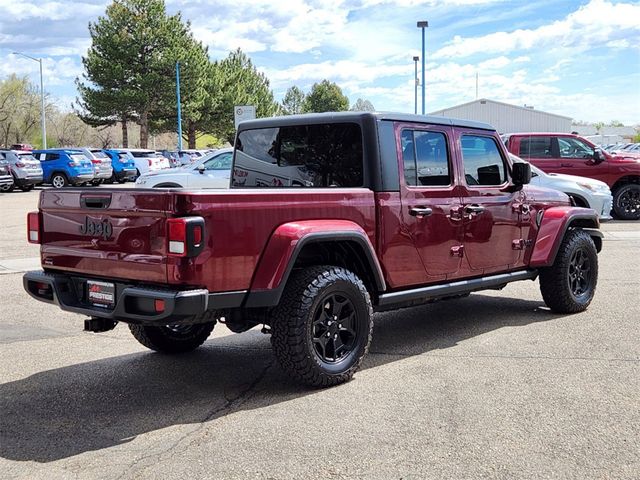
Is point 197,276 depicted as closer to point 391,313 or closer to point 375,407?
point 375,407

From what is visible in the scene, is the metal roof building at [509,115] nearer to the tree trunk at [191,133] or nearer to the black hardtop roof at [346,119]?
the tree trunk at [191,133]

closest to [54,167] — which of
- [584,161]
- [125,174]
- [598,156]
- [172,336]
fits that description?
[125,174]

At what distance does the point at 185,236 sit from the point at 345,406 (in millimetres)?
1482

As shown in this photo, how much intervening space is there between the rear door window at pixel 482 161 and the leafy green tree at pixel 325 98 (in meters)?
94.3

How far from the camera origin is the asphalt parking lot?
367cm

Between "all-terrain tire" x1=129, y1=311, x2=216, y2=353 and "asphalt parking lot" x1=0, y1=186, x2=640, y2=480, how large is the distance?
0.11 meters

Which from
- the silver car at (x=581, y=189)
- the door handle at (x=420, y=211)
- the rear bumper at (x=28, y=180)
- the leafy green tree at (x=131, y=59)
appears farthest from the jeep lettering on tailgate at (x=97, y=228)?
the leafy green tree at (x=131, y=59)

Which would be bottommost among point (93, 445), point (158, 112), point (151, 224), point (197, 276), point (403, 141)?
point (93, 445)

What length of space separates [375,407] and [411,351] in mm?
1415

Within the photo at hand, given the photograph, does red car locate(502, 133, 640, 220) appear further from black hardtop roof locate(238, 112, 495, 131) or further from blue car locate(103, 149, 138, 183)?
blue car locate(103, 149, 138, 183)

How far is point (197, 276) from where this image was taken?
414 cm

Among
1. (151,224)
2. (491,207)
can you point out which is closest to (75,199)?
(151,224)

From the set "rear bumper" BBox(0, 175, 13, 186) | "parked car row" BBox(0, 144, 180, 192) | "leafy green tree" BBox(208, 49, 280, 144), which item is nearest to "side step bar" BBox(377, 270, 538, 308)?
"parked car row" BBox(0, 144, 180, 192)

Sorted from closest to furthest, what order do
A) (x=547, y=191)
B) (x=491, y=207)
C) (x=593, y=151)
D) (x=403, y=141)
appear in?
(x=403, y=141)
(x=491, y=207)
(x=547, y=191)
(x=593, y=151)
